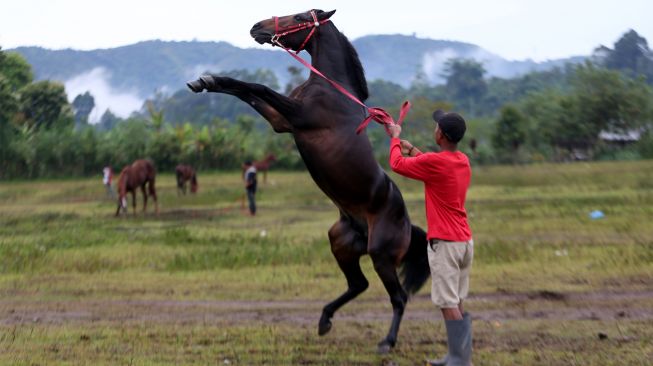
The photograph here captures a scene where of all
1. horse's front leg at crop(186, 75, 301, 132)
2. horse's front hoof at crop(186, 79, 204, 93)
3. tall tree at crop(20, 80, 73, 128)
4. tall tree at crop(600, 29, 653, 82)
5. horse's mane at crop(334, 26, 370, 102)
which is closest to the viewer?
horse's front hoof at crop(186, 79, 204, 93)

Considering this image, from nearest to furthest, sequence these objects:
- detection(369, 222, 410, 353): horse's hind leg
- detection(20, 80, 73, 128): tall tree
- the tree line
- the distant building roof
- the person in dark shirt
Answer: detection(369, 222, 410, 353): horse's hind leg → the person in dark shirt → the tree line → detection(20, 80, 73, 128): tall tree → the distant building roof

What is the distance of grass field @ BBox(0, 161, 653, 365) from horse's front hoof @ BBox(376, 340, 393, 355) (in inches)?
3.2

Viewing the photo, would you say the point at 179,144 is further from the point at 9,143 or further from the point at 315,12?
the point at 315,12

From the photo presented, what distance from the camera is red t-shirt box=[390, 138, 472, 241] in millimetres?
5223

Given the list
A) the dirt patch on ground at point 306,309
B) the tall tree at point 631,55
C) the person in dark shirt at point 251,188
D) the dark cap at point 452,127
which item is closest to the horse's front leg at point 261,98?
the dark cap at point 452,127

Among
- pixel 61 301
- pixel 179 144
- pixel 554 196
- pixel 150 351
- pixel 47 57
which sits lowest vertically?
pixel 47 57

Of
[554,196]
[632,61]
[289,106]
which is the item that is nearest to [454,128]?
[289,106]

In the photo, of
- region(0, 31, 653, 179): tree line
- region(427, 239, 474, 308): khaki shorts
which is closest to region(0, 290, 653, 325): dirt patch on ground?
region(427, 239, 474, 308): khaki shorts

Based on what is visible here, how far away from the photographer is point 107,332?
22.9ft

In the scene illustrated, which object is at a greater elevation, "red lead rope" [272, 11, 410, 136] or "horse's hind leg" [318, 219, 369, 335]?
"red lead rope" [272, 11, 410, 136]

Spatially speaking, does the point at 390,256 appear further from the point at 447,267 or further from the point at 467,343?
the point at 467,343

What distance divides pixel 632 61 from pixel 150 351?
103m

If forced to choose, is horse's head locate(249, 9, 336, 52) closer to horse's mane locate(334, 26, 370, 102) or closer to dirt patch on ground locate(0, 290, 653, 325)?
horse's mane locate(334, 26, 370, 102)

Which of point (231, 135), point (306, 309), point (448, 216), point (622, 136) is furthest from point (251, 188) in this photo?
point (622, 136)
